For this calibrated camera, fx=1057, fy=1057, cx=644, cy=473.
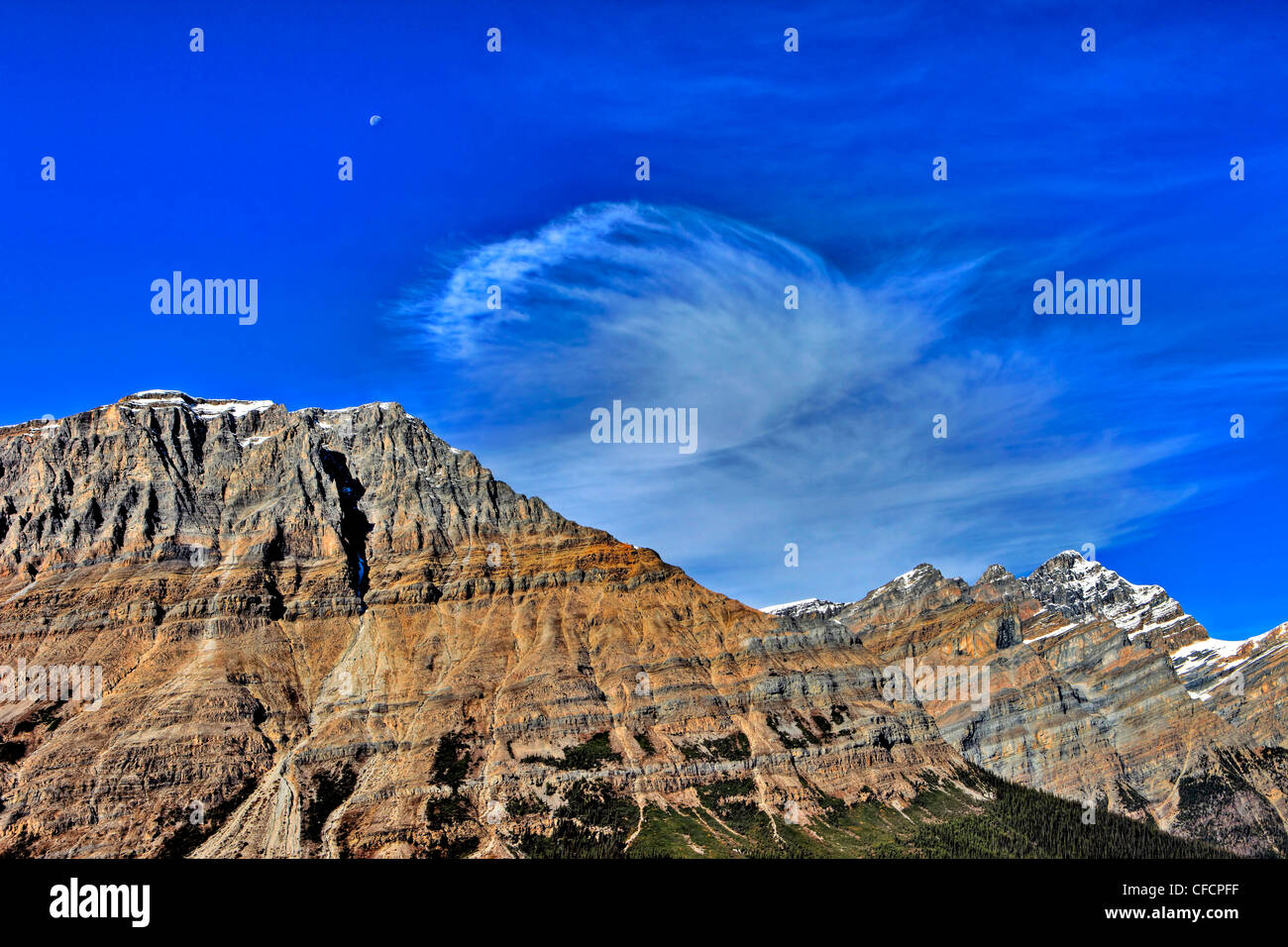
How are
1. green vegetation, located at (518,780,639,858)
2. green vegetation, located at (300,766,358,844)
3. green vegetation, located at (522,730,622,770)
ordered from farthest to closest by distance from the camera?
green vegetation, located at (522,730,622,770) < green vegetation, located at (300,766,358,844) < green vegetation, located at (518,780,639,858)

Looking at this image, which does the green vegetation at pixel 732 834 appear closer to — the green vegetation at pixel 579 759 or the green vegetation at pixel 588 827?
the green vegetation at pixel 588 827

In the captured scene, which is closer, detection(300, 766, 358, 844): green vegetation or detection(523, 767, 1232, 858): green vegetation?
detection(300, 766, 358, 844): green vegetation

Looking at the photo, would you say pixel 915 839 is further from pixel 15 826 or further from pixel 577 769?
pixel 15 826


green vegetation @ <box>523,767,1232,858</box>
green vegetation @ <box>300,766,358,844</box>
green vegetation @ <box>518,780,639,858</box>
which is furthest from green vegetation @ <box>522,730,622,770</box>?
green vegetation @ <box>300,766,358,844</box>

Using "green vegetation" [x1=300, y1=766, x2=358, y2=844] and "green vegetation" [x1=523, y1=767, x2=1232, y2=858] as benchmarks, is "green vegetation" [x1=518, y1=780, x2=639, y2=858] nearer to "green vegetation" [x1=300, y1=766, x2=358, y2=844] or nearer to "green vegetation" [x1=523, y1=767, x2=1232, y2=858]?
"green vegetation" [x1=523, y1=767, x2=1232, y2=858]

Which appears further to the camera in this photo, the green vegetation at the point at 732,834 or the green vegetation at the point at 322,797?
the green vegetation at the point at 732,834

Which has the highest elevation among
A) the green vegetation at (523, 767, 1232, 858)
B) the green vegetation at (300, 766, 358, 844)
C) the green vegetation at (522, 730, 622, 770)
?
the green vegetation at (522, 730, 622, 770)

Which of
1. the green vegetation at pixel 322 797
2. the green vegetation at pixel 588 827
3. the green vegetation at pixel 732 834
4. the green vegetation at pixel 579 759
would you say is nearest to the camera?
the green vegetation at pixel 588 827

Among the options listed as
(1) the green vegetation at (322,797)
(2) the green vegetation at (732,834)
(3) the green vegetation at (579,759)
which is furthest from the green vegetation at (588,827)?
(1) the green vegetation at (322,797)

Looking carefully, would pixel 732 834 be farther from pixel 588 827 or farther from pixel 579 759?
pixel 579 759

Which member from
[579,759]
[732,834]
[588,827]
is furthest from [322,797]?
[732,834]
